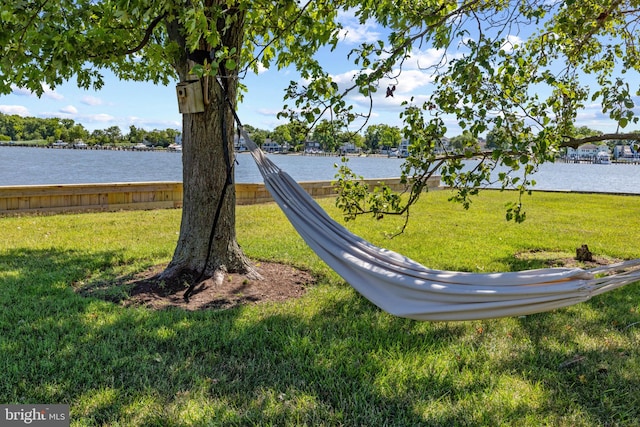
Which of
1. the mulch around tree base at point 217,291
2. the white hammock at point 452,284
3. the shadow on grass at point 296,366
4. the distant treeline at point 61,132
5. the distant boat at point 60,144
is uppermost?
the distant treeline at point 61,132

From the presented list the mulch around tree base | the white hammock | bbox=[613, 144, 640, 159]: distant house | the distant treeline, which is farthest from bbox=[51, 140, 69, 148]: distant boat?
the white hammock

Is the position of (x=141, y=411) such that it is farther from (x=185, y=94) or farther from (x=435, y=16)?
(x=435, y=16)

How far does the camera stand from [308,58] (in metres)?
3.30

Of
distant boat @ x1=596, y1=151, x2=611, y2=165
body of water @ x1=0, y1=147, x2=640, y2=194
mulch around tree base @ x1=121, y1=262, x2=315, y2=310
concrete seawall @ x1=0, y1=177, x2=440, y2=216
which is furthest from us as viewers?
distant boat @ x1=596, y1=151, x2=611, y2=165

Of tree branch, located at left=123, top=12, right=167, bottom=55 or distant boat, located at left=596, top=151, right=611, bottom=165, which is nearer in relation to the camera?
tree branch, located at left=123, top=12, right=167, bottom=55

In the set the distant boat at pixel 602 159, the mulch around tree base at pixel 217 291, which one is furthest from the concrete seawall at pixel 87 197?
the distant boat at pixel 602 159

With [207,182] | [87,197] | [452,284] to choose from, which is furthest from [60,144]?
[452,284]

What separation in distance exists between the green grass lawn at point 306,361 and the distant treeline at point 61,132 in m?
43.6

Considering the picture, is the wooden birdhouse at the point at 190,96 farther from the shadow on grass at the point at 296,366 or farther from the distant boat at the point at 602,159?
the distant boat at the point at 602,159

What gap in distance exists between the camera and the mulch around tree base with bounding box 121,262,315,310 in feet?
9.25

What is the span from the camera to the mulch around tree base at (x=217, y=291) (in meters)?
2.82

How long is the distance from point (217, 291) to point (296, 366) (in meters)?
1.20

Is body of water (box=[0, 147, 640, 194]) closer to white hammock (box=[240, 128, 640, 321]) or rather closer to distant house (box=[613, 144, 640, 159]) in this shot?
distant house (box=[613, 144, 640, 159])

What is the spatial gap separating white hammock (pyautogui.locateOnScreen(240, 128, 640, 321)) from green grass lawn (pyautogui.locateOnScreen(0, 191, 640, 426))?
31cm
